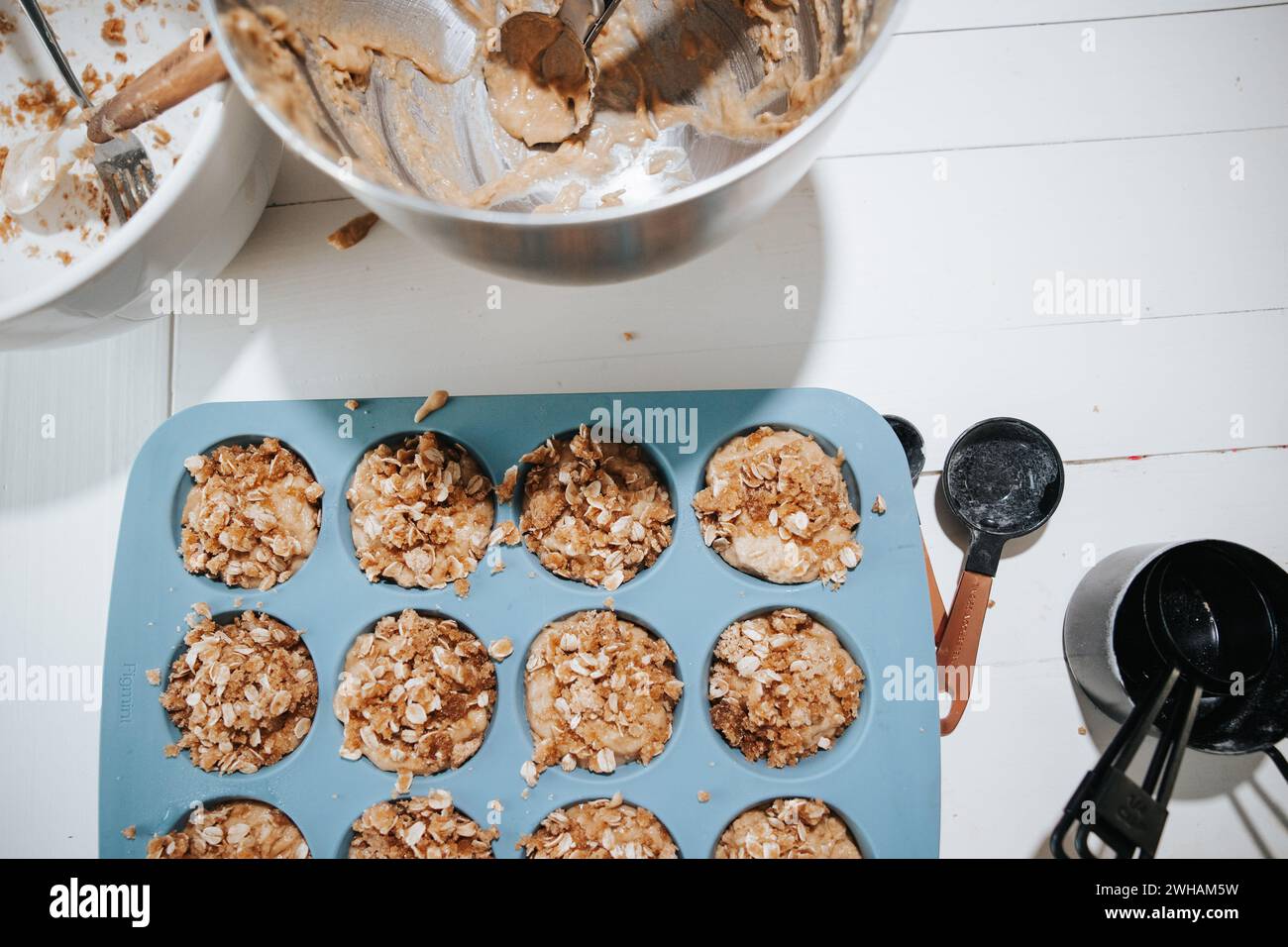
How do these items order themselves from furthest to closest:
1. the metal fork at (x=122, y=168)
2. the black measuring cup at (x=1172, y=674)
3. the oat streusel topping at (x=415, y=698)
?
1. the metal fork at (x=122, y=168)
2. the oat streusel topping at (x=415, y=698)
3. the black measuring cup at (x=1172, y=674)

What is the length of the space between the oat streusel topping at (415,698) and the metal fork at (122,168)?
2.31 feet

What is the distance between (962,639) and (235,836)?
999mm

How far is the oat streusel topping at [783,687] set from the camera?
997 mm

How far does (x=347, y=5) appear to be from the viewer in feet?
3.26

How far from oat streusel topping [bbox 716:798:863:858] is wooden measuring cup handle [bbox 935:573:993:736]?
0.24m

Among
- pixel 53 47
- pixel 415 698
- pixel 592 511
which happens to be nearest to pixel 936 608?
pixel 592 511

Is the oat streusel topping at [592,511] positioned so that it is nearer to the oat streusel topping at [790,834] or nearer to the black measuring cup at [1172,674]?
the oat streusel topping at [790,834]

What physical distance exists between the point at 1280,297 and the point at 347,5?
4.65ft

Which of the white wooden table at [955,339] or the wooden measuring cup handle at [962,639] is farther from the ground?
the white wooden table at [955,339]

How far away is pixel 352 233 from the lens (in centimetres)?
117

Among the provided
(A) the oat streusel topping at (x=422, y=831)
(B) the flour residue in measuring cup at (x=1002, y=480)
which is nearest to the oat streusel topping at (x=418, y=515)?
(A) the oat streusel topping at (x=422, y=831)

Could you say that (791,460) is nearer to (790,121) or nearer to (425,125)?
(790,121)

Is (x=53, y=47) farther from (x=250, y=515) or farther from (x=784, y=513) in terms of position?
(x=784, y=513)

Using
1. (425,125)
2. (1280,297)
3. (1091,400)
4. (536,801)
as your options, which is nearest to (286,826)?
(536,801)
